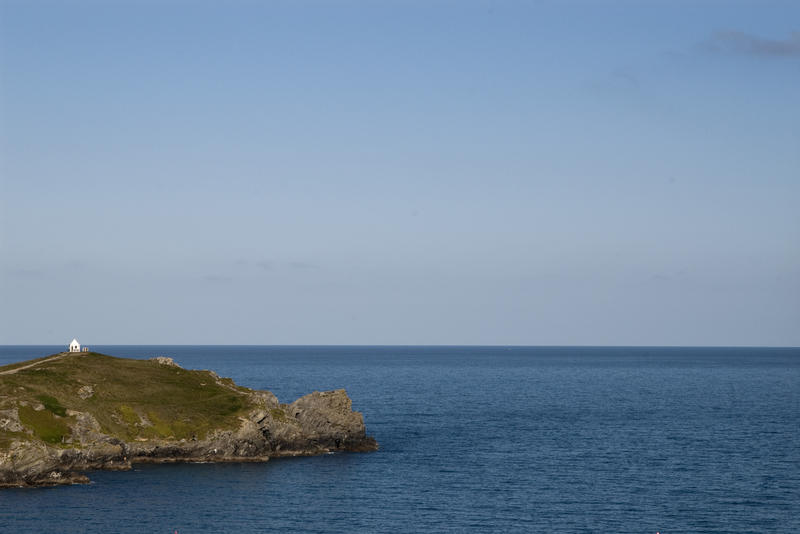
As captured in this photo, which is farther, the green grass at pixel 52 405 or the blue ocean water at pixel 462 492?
the green grass at pixel 52 405

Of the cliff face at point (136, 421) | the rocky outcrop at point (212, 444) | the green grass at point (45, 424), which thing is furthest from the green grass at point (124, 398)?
the rocky outcrop at point (212, 444)

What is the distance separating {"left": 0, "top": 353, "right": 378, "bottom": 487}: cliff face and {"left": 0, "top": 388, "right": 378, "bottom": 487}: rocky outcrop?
0.50 feet

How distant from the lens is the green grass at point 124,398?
436 ft

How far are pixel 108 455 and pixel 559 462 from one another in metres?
68.9

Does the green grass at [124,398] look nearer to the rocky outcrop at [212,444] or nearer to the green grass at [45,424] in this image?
the green grass at [45,424]

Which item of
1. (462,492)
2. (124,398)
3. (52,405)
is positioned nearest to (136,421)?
(124,398)

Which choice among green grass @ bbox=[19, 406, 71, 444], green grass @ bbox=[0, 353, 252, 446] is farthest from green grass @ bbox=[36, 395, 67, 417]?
green grass @ bbox=[19, 406, 71, 444]

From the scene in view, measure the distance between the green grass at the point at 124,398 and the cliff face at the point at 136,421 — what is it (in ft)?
0.55

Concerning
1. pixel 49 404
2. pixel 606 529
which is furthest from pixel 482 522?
pixel 49 404

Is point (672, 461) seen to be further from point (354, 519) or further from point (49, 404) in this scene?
point (49, 404)

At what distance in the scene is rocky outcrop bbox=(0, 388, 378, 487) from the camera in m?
115

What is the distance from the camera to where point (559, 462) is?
13800 centimetres

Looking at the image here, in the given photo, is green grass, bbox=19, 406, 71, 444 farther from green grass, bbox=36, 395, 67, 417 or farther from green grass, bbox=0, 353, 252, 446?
green grass, bbox=36, 395, 67, 417

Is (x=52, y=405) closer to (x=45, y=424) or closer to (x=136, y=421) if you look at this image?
(x=45, y=424)
